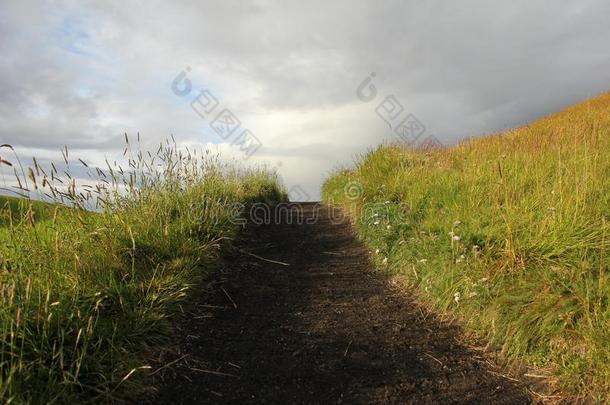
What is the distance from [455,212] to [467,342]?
1608 millimetres

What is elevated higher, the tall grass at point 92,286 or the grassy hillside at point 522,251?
the tall grass at point 92,286

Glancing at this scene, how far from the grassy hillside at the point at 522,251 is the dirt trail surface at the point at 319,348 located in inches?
13.1

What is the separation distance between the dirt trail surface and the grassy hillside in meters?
0.33

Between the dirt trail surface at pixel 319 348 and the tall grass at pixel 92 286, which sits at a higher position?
the tall grass at pixel 92 286

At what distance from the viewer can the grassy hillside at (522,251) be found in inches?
115

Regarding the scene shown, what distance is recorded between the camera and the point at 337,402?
2799mm

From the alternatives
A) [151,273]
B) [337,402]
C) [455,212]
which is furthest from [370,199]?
[337,402]

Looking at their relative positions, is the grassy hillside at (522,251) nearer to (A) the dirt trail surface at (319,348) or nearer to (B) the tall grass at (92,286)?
(A) the dirt trail surface at (319,348)

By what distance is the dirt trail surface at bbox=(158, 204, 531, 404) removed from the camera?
289 centimetres

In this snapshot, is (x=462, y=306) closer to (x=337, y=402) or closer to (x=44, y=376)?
(x=337, y=402)

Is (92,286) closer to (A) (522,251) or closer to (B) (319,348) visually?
(B) (319,348)

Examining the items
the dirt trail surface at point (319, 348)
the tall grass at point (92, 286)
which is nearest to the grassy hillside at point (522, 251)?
the dirt trail surface at point (319, 348)

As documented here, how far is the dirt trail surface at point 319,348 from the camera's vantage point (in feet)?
9.50

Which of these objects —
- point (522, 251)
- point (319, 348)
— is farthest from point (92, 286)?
point (522, 251)
